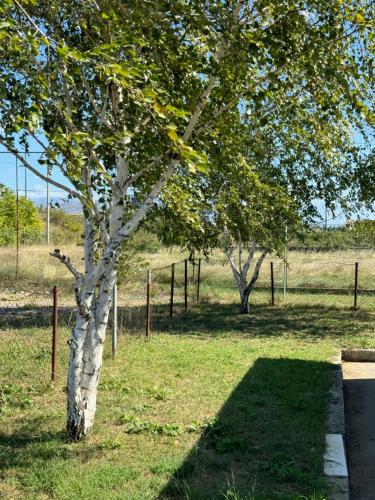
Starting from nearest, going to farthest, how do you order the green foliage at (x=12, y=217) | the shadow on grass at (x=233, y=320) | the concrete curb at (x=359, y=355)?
1. the concrete curb at (x=359, y=355)
2. the shadow on grass at (x=233, y=320)
3. the green foliage at (x=12, y=217)

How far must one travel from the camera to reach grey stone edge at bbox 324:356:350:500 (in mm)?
Answer: 4461

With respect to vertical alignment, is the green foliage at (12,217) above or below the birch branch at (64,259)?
above

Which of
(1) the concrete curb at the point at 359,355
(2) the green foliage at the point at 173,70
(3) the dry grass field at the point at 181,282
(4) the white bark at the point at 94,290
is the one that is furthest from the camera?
(3) the dry grass field at the point at 181,282

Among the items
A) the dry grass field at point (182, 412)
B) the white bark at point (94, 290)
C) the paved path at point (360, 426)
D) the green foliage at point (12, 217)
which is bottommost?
the paved path at point (360, 426)

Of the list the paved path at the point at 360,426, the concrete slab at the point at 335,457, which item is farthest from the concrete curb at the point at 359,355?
the concrete slab at the point at 335,457

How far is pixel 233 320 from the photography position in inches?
583

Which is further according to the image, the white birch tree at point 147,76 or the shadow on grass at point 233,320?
the shadow on grass at point 233,320

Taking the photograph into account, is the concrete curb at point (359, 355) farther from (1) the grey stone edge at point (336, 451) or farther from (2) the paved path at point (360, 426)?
(1) the grey stone edge at point (336, 451)

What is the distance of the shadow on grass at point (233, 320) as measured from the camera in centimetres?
1290

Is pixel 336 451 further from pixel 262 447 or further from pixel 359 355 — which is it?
pixel 359 355

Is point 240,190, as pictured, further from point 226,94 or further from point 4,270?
point 4,270

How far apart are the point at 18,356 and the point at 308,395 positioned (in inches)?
188

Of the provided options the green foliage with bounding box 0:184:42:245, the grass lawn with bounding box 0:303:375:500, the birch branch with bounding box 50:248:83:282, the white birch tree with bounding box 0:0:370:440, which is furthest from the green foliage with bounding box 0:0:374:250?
the green foliage with bounding box 0:184:42:245

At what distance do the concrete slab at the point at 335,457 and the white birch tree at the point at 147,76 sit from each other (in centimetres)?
219
